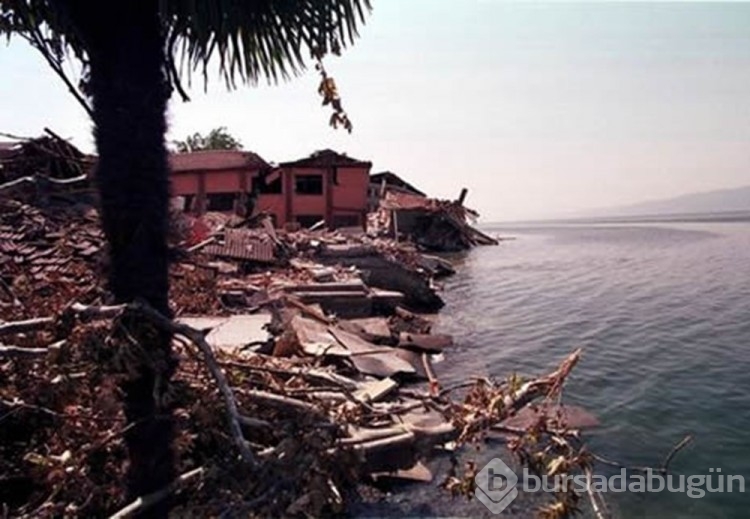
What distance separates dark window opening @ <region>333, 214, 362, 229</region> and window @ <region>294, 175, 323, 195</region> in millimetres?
1755

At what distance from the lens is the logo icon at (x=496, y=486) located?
664 centimetres

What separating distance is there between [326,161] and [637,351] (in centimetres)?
2276

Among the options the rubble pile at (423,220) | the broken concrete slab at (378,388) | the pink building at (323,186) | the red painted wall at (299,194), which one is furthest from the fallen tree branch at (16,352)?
the rubble pile at (423,220)

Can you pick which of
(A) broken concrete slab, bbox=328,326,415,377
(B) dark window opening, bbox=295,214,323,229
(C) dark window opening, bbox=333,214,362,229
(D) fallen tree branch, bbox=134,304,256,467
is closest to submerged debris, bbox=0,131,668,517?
(D) fallen tree branch, bbox=134,304,256,467

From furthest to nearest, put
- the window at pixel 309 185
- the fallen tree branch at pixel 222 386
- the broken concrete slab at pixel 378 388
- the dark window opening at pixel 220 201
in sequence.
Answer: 1. the window at pixel 309 185
2. the dark window opening at pixel 220 201
3. the broken concrete slab at pixel 378 388
4. the fallen tree branch at pixel 222 386

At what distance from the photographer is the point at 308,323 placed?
1064cm

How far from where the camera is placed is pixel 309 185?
3409 cm

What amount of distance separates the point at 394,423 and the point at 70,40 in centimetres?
430

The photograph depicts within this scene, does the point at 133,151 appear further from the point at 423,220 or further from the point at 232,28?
the point at 423,220

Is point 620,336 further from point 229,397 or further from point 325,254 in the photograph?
point 229,397

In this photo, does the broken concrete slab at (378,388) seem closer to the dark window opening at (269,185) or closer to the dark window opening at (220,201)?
the dark window opening at (220,201)

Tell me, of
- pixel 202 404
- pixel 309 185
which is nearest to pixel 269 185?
pixel 309 185

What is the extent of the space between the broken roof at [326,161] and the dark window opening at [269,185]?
129 cm

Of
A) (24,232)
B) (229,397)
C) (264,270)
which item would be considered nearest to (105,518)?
(229,397)
